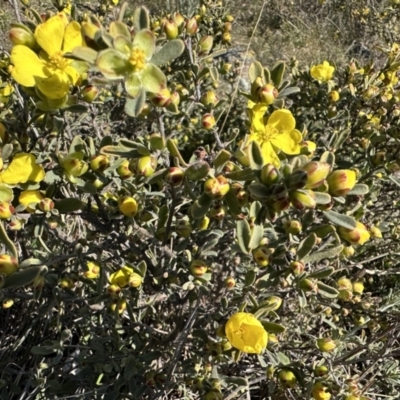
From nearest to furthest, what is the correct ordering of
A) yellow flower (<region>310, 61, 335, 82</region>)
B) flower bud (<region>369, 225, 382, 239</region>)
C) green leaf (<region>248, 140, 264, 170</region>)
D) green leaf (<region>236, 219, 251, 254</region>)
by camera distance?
green leaf (<region>248, 140, 264, 170</region>) < green leaf (<region>236, 219, 251, 254</region>) < flower bud (<region>369, 225, 382, 239</region>) < yellow flower (<region>310, 61, 335, 82</region>)

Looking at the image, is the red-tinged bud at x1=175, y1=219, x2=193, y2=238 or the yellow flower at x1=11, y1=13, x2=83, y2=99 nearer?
the yellow flower at x1=11, y1=13, x2=83, y2=99

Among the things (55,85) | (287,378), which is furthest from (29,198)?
(287,378)

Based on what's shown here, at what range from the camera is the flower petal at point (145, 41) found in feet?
3.21

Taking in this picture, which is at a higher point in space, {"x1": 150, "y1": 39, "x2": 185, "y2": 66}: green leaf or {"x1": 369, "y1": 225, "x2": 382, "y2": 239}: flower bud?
{"x1": 150, "y1": 39, "x2": 185, "y2": 66}: green leaf

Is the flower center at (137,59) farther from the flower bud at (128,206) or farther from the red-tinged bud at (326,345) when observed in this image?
the red-tinged bud at (326,345)

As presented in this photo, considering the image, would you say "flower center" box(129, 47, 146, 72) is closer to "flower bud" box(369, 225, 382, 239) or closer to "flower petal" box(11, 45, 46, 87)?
"flower petal" box(11, 45, 46, 87)

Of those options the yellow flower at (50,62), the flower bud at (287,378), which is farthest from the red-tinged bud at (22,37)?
the flower bud at (287,378)

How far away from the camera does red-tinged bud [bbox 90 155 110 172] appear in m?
1.21

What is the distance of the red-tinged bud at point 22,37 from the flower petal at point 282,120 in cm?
62

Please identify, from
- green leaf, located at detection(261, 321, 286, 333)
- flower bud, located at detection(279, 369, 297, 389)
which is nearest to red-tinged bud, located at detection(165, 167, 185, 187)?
green leaf, located at detection(261, 321, 286, 333)

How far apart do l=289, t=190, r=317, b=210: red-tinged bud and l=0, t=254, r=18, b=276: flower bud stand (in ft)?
2.09

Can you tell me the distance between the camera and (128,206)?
1294 millimetres

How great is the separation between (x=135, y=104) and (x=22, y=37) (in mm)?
314

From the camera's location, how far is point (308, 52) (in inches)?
220
